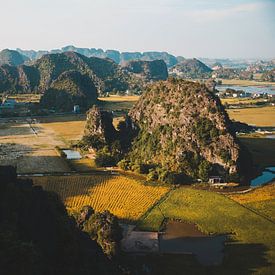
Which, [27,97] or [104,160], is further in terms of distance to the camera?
[27,97]

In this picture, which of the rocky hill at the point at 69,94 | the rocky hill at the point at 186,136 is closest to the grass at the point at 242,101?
the rocky hill at the point at 69,94

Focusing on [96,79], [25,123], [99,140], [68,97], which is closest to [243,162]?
[99,140]

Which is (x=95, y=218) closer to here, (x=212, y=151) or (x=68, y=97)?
(x=212, y=151)

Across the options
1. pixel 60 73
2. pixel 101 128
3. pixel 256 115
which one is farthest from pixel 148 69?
pixel 101 128

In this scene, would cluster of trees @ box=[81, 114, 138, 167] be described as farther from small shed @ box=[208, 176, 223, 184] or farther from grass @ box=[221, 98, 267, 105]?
grass @ box=[221, 98, 267, 105]

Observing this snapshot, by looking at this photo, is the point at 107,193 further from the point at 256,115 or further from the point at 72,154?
the point at 256,115

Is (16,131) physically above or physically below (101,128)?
below
